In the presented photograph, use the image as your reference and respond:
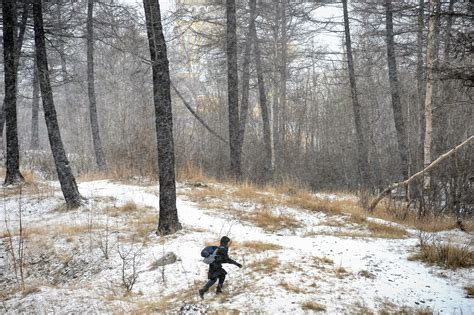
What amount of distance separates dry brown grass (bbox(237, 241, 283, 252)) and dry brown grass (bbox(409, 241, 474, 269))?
6.70 feet

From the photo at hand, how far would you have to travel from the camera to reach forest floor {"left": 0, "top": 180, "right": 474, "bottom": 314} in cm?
404

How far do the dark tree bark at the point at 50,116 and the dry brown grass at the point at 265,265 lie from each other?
4944mm

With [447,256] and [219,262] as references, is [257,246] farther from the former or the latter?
[447,256]

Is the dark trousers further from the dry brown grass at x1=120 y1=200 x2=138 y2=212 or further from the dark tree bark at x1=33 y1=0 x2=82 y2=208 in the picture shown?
the dark tree bark at x1=33 y1=0 x2=82 y2=208

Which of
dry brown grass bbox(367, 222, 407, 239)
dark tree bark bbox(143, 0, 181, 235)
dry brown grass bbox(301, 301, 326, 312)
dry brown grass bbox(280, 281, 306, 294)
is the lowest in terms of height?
dry brown grass bbox(367, 222, 407, 239)

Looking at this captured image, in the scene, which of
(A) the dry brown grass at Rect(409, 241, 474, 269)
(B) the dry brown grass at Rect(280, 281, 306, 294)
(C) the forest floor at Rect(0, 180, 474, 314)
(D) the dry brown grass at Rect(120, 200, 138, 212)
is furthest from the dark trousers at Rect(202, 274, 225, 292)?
(D) the dry brown grass at Rect(120, 200, 138, 212)

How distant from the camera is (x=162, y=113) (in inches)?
243

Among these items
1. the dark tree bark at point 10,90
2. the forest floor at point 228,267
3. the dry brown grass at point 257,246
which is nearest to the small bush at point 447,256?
the forest floor at point 228,267

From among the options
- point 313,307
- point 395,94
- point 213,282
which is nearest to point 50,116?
point 213,282

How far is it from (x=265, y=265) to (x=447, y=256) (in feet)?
8.45

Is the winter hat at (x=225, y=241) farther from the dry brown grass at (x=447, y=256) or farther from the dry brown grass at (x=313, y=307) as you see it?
the dry brown grass at (x=447, y=256)

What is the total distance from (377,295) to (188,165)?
8.89 metres

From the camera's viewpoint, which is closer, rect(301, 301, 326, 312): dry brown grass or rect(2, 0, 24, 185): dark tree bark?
rect(301, 301, 326, 312): dry brown grass

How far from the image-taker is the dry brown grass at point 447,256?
4.95 meters
